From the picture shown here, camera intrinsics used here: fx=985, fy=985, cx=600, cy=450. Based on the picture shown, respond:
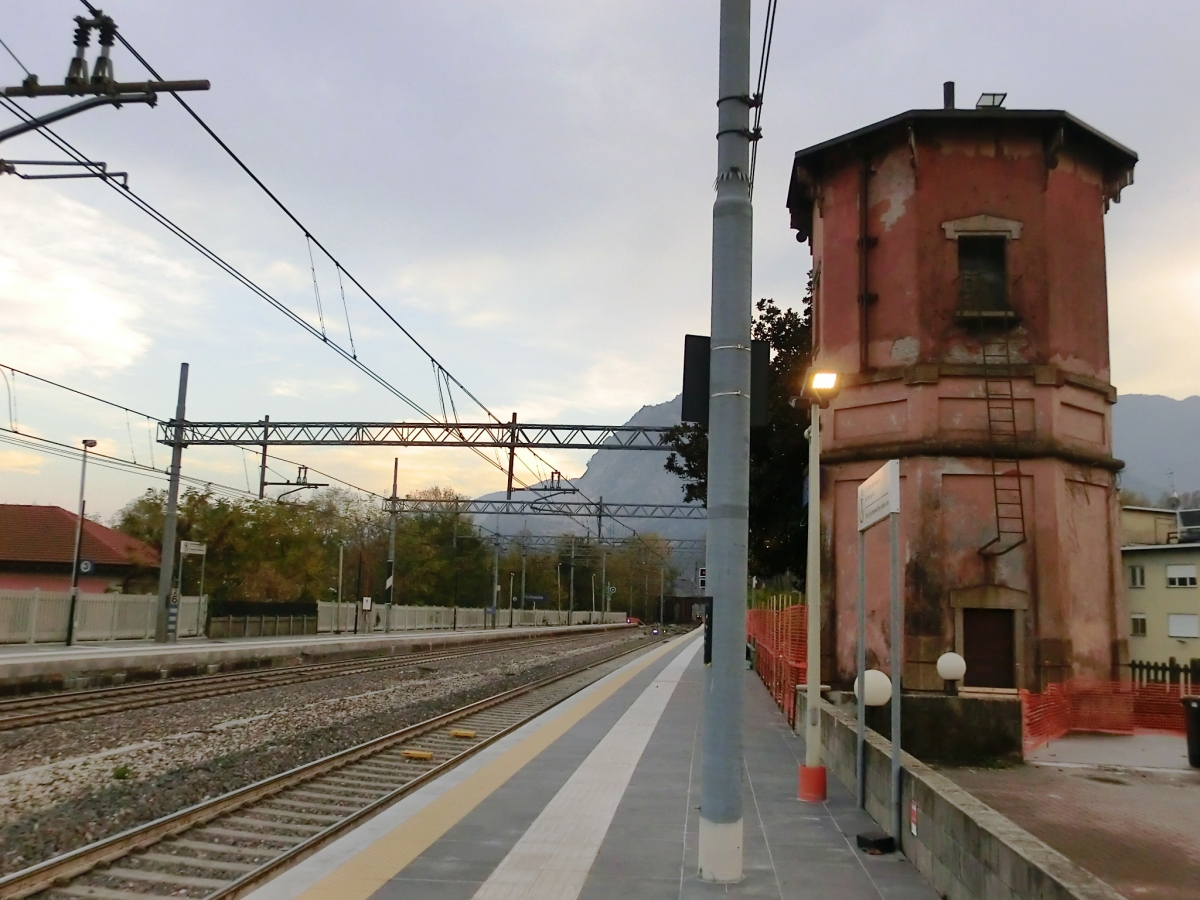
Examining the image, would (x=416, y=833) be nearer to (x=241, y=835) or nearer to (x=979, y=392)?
(x=241, y=835)

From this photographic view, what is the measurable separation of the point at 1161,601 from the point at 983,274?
21.4 metres

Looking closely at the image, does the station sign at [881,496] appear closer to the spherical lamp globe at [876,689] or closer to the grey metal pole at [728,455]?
the grey metal pole at [728,455]

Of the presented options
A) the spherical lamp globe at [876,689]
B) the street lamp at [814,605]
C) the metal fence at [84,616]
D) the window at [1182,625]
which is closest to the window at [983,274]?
the street lamp at [814,605]

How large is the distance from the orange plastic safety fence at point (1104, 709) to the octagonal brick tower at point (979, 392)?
13.8 inches

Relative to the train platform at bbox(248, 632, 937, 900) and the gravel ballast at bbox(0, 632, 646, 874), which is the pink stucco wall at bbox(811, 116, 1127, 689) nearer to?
the train platform at bbox(248, 632, 937, 900)

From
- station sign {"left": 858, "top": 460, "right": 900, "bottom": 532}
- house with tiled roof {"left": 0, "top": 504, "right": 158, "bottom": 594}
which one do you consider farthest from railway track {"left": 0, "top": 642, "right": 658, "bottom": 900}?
house with tiled roof {"left": 0, "top": 504, "right": 158, "bottom": 594}

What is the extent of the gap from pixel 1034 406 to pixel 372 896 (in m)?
14.6

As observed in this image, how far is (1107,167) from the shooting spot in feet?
62.5

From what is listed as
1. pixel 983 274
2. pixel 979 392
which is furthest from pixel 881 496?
pixel 983 274

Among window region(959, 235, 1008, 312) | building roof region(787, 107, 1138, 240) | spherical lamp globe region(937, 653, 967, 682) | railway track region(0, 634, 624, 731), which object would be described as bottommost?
railway track region(0, 634, 624, 731)

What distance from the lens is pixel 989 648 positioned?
660 inches

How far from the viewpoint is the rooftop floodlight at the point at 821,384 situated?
31.8 ft

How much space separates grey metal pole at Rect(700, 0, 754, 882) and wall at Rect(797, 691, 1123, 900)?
132 centimetres

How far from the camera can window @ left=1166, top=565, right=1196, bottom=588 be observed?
32406 millimetres
